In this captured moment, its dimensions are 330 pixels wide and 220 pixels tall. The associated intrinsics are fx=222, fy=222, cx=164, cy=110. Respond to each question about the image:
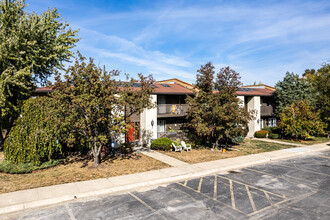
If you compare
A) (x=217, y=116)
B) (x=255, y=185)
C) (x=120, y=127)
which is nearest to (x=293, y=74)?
(x=217, y=116)

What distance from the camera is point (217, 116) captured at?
17.7m

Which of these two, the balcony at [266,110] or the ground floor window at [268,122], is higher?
the balcony at [266,110]

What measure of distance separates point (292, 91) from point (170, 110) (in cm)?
1742

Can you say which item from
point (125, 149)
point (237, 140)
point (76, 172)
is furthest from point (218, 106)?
point (76, 172)

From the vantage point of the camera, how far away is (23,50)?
16781 millimetres

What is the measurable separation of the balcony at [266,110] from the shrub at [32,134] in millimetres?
25316

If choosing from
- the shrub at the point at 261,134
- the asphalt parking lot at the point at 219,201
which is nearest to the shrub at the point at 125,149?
the asphalt parking lot at the point at 219,201

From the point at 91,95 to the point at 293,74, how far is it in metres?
27.8

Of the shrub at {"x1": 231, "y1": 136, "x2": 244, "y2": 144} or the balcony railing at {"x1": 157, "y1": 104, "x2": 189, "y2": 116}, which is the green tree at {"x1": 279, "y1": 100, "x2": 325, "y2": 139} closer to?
the shrub at {"x1": 231, "y1": 136, "x2": 244, "y2": 144}

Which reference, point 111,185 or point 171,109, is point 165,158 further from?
point 171,109

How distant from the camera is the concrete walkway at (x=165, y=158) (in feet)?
48.5

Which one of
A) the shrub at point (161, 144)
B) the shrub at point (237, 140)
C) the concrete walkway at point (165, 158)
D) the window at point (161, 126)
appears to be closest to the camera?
the concrete walkway at point (165, 158)

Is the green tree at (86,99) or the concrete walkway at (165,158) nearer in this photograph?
the green tree at (86,99)

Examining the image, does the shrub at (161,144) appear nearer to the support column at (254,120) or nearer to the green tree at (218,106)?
the green tree at (218,106)
